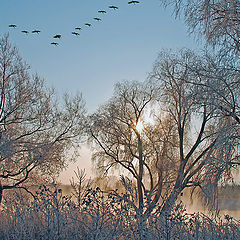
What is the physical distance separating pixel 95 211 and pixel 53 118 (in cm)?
1179

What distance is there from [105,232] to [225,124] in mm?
4297

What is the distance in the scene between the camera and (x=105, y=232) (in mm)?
5293

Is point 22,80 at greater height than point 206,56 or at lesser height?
greater

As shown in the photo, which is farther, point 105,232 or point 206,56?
point 206,56

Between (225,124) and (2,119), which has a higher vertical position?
(2,119)

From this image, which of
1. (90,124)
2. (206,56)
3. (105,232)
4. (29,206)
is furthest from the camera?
(90,124)

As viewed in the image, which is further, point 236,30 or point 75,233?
point 236,30

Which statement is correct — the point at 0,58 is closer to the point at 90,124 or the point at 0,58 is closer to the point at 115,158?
the point at 90,124

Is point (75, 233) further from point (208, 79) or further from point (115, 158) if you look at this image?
point (115, 158)

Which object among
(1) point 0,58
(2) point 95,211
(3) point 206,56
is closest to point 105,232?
(2) point 95,211

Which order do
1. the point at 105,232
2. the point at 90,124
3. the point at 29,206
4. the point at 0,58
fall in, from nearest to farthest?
the point at 105,232
the point at 29,206
the point at 0,58
the point at 90,124

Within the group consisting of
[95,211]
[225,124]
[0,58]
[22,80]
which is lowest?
[95,211]

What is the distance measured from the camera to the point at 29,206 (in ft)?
20.9

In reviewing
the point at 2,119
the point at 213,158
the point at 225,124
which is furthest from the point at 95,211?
the point at 2,119
